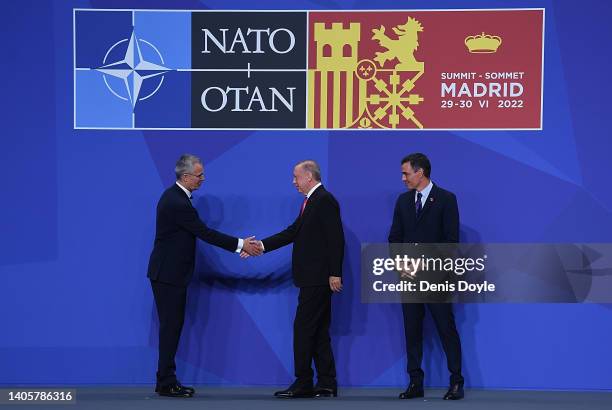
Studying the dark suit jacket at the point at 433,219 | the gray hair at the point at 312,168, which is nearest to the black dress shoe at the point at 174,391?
the gray hair at the point at 312,168

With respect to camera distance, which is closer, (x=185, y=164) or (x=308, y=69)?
(x=185, y=164)

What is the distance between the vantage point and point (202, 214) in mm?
6082

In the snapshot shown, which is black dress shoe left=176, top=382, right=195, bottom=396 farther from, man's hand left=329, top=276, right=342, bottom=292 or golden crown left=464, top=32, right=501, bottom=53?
golden crown left=464, top=32, right=501, bottom=53

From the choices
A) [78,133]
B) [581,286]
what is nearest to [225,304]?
[78,133]

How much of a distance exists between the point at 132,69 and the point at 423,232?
8.41ft

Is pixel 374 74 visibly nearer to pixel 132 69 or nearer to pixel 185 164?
pixel 185 164

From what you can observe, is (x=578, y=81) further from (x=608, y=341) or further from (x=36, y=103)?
(x=36, y=103)

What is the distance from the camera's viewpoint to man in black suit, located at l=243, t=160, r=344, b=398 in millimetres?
5531

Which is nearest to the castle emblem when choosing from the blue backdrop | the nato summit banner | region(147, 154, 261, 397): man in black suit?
the nato summit banner

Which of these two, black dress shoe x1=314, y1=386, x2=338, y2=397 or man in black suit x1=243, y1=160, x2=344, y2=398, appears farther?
black dress shoe x1=314, y1=386, x2=338, y2=397

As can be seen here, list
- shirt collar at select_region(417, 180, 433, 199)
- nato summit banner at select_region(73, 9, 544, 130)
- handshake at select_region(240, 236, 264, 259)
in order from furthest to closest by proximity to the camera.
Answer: nato summit banner at select_region(73, 9, 544, 130) → handshake at select_region(240, 236, 264, 259) → shirt collar at select_region(417, 180, 433, 199)

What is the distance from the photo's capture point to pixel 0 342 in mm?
6086

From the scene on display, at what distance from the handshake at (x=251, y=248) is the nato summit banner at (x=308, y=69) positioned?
0.92m

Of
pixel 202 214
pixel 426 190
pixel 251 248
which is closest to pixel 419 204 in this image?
pixel 426 190
